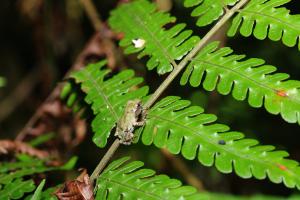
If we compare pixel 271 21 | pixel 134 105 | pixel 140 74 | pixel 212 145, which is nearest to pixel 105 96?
pixel 134 105

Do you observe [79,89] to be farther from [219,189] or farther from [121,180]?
[219,189]

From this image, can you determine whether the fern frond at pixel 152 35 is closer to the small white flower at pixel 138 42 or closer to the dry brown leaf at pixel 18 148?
the small white flower at pixel 138 42

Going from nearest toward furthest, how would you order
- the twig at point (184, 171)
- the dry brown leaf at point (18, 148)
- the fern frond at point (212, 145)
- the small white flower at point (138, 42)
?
the fern frond at point (212, 145)
the small white flower at point (138, 42)
the dry brown leaf at point (18, 148)
the twig at point (184, 171)

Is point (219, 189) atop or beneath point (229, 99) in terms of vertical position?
beneath

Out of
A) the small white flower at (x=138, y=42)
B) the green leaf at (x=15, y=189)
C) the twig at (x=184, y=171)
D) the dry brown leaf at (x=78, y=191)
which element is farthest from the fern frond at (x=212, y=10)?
the twig at (x=184, y=171)

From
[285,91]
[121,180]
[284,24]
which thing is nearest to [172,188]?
[121,180]

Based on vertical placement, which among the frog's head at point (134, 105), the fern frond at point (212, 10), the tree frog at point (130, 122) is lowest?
the tree frog at point (130, 122)

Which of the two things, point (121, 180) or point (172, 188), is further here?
point (121, 180)
